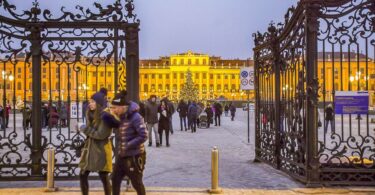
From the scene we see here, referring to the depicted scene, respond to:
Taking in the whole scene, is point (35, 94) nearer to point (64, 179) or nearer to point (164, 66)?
point (64, 179)

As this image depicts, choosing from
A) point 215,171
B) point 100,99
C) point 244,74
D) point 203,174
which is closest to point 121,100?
point 100,99

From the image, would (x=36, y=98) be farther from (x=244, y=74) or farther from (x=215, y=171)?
(x=244, y=74)

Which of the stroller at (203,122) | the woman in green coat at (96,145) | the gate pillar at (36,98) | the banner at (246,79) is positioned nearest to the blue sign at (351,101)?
the woman in green coat at (96,145)

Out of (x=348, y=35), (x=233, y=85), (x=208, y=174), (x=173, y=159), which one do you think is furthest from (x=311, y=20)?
(x=233, y=85)

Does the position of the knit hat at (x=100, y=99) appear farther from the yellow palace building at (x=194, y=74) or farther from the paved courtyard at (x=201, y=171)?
the yellow palace building at (x=194, y=74)

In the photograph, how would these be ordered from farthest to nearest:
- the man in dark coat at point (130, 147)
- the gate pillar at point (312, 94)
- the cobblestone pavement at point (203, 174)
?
the cobblestone pavement at point (203, 174), the gate pillar at point (312, 94), the man in dark coat at point (130, 147)

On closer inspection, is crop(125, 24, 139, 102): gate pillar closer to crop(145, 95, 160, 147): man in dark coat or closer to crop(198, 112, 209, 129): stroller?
crop(145, 95, 160, 147): man in dark coat

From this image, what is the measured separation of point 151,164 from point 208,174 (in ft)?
7.60

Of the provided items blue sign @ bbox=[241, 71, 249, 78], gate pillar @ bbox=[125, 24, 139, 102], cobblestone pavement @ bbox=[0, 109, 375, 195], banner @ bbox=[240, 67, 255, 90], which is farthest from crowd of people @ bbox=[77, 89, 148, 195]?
blue sign @ bbox=[241, 71, 249, 78]

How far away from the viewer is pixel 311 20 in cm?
1013

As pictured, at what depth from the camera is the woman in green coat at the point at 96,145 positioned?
25.3 ft

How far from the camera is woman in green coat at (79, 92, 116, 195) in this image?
7.73 meters

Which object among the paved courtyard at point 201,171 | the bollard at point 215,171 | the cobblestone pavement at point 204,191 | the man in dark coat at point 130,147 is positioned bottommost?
the paved courtyard at point 201,171

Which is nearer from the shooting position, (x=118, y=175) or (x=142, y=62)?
(x=118, y=175)
